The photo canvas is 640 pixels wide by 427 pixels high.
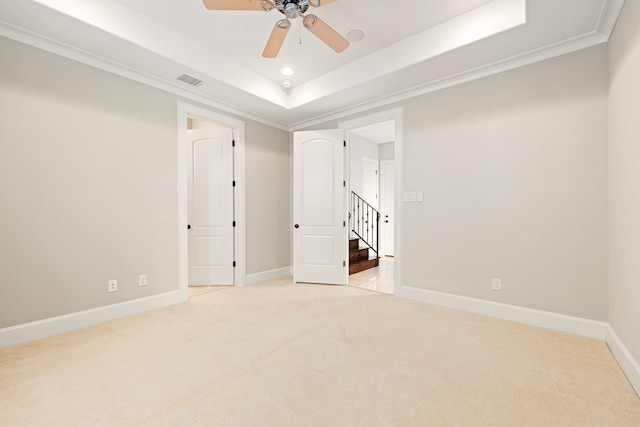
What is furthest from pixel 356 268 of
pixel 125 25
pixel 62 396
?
pixel 125 25

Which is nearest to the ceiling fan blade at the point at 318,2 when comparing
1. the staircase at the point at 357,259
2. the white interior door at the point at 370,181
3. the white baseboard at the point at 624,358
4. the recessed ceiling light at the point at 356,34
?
the recessed ceiling light at the point at 356,34

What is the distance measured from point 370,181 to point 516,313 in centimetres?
491

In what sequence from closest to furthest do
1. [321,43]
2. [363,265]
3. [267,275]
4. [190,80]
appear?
[321,43] → [190,80] → [267,275] → [363,265]

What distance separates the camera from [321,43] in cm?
310

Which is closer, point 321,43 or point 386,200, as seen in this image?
point 321,43

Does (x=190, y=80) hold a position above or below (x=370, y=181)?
above

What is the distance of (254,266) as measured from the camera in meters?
4.55

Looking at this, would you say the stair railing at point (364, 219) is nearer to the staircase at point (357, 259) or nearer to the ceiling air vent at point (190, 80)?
the staircase at point (357, 259)

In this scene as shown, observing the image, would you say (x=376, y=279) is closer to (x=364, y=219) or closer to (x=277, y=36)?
(x=364, y=219)

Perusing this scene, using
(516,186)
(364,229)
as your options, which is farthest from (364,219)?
(516,186)

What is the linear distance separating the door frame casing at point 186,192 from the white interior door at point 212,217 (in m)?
0.10

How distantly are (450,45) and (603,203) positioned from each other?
1.96 m

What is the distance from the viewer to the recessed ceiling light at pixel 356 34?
289 centimetres

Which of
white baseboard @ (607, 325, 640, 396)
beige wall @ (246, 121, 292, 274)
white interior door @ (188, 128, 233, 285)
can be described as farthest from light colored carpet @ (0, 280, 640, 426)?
beige wall @ (246, 121, 292, 274)
